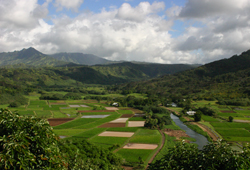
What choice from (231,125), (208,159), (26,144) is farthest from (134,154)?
(231,125)

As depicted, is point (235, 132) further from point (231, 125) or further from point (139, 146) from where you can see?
point (139, 146)

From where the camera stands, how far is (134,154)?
171 ft

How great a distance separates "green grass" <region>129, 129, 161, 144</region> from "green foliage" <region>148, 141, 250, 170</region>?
50047 mm

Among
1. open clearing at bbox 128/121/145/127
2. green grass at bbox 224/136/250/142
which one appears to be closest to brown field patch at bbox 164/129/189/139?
green grass at bbox 224/136/250/142

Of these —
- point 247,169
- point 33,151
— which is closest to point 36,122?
point 33,151

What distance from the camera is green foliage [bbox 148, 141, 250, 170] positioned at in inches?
475

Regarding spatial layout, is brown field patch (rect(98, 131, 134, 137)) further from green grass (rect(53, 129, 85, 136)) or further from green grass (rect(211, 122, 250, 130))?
green grass (rect(211, 122, 250, 130))

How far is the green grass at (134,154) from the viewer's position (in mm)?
48766

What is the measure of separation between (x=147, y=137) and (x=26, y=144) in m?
61.0

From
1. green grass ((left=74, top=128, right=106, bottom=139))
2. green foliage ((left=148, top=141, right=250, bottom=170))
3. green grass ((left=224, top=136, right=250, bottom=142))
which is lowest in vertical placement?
green grass ((left=74, top=128, right=106, bottom=139))

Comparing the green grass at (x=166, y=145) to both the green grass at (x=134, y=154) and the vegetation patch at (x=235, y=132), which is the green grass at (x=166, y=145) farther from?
the vegetation patch at (x=235, y=132)

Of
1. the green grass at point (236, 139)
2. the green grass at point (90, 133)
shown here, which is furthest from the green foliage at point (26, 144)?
the green grass at point (236, 139)

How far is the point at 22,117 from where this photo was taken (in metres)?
13.4

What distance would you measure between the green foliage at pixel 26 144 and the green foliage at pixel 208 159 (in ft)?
27.2
